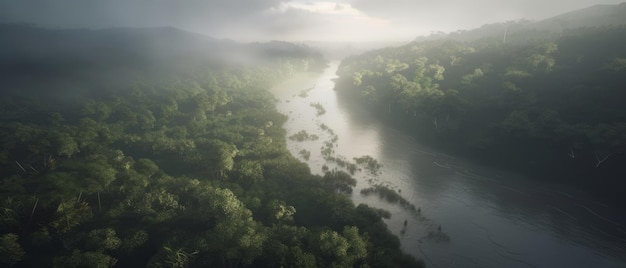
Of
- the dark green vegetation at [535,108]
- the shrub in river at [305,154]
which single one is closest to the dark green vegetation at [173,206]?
the shrub in river at [305,154]

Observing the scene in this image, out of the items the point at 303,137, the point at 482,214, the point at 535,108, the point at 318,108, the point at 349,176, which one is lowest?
the point at 482,214

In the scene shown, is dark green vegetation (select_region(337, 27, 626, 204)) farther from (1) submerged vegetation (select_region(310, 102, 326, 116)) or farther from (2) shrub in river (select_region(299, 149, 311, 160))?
(2) shrub in river (select_region(299, 149, 311, 160))

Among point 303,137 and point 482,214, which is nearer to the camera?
point 482,214

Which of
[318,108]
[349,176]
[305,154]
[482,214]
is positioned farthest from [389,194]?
[318,108]

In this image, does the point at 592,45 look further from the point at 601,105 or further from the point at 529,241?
the point at 529,241

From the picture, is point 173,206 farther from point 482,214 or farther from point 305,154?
point 482,214

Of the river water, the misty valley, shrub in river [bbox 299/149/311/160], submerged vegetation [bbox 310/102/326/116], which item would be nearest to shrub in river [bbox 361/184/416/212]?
the misty valley
